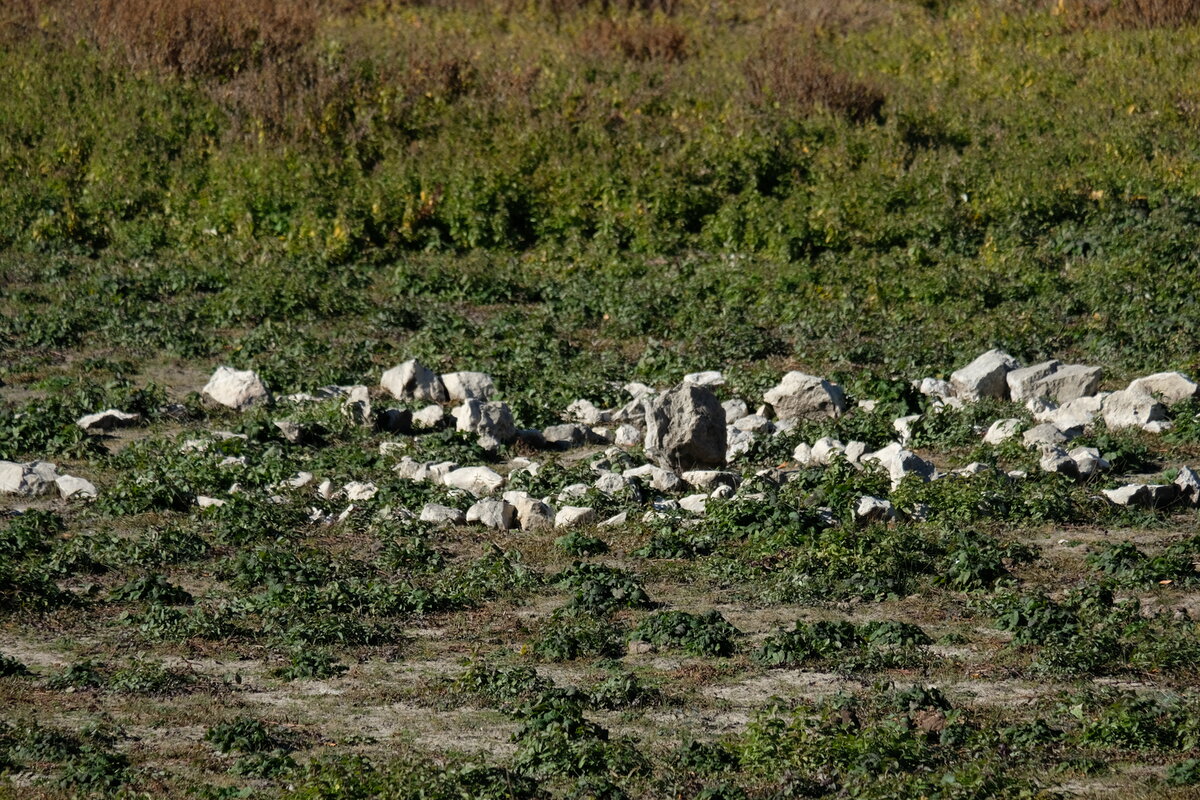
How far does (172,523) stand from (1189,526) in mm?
7103

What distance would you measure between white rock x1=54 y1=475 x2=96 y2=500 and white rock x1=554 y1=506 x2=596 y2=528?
11.7 feet

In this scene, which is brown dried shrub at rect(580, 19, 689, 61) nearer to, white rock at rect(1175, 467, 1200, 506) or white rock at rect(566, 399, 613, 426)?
white rock at rect(566, 399, 613, 426)

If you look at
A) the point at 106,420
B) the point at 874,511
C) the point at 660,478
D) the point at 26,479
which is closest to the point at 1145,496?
the point at 874,511

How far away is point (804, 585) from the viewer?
9.02m

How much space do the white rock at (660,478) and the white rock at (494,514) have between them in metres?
1.05

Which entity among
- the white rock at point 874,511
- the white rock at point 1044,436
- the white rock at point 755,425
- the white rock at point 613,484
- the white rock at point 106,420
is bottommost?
the white rock at point 106,420

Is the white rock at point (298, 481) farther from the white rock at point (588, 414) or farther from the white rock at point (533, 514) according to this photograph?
the white rock at point (588, 414)

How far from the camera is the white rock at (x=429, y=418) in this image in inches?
492

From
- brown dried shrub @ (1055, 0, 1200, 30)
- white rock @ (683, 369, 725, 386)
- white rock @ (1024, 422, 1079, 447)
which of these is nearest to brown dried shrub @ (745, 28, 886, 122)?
brown dried shrub @ (1055, 0, 1200, 30)

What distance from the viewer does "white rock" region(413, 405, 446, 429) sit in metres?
12.5

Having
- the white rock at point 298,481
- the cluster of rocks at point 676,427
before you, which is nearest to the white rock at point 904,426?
the cluster of rocks at point 676,427

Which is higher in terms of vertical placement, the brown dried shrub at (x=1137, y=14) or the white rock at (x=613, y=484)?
the brown dried shrub at (x=1137, y=14)

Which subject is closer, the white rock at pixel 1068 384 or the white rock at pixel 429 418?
the white rock at pixel 429 418

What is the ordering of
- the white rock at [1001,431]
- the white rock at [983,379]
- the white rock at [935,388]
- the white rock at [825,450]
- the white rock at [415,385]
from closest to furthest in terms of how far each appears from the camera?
the white rock at [825,450] < the white rock at [1001,431] < the white rock at [983,379] < the white rock at [935,388] < the white rock at [415,385]
